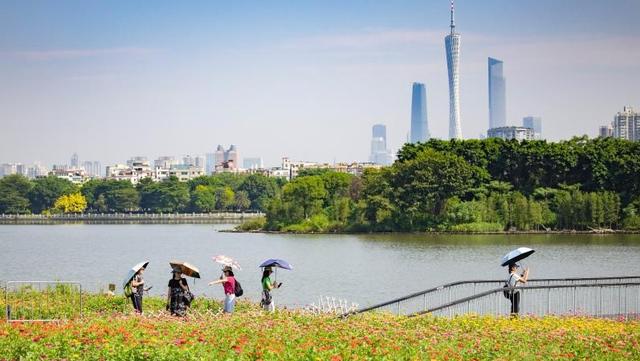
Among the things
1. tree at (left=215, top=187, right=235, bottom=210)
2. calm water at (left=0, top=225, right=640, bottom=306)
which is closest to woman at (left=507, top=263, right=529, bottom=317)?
calm water at (left=0, top=225, right=640, bottom=306)

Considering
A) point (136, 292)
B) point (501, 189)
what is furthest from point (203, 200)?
point (136, 292)

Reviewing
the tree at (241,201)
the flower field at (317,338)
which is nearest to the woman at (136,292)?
the flower field at (317,338)

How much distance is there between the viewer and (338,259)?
65.6 meters

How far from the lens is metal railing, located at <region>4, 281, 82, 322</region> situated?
25953 millimetres

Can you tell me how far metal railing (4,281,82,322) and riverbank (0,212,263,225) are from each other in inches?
5595

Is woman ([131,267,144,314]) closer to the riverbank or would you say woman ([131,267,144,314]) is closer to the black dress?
the black dress

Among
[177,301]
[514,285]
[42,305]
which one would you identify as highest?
[514,285]

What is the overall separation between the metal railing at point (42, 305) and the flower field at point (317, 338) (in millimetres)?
2976

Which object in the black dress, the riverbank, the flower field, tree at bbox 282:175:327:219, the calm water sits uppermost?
tree at bbox 282:175:327:219

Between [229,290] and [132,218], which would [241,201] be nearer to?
[132,218]

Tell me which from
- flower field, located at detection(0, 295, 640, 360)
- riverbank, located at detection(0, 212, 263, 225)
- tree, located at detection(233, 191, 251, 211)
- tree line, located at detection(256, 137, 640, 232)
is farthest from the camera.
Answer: tree, located at detection(233, 191, 251, 211)

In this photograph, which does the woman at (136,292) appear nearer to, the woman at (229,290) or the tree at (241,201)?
the woman at (229,290)

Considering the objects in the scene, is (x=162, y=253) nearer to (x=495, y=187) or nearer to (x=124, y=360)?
(x=495, y=187)

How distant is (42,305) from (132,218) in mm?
160772
